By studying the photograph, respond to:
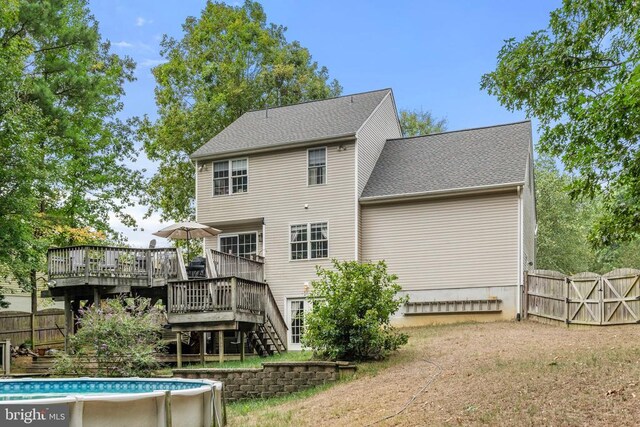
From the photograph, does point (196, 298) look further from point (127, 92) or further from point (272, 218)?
point (127, 92)

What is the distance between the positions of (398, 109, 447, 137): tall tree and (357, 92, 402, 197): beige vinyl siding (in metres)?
13.5

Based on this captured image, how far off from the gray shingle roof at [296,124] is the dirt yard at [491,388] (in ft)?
36.2

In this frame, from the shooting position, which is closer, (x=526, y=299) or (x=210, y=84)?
(x=526, y=299)

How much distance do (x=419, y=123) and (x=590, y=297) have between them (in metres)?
25.3

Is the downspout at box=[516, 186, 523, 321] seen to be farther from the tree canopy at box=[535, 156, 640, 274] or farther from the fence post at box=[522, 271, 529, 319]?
the tree canopy at box=[535, 156, 640, 274]

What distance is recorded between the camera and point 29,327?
25375 millimetres

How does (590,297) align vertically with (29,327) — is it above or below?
above

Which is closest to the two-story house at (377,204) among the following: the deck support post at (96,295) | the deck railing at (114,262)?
the deck railing at (114,262)

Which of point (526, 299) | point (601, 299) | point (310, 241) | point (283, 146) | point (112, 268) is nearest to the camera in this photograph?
point (601, 299)

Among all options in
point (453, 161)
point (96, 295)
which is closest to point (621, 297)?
point (453, 161)

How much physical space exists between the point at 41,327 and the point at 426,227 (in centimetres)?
1502

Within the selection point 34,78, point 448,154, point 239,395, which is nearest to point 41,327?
point 34,78

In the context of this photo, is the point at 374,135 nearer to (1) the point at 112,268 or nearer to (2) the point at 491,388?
(1) the point at 112,268

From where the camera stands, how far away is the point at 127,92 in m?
35.4
